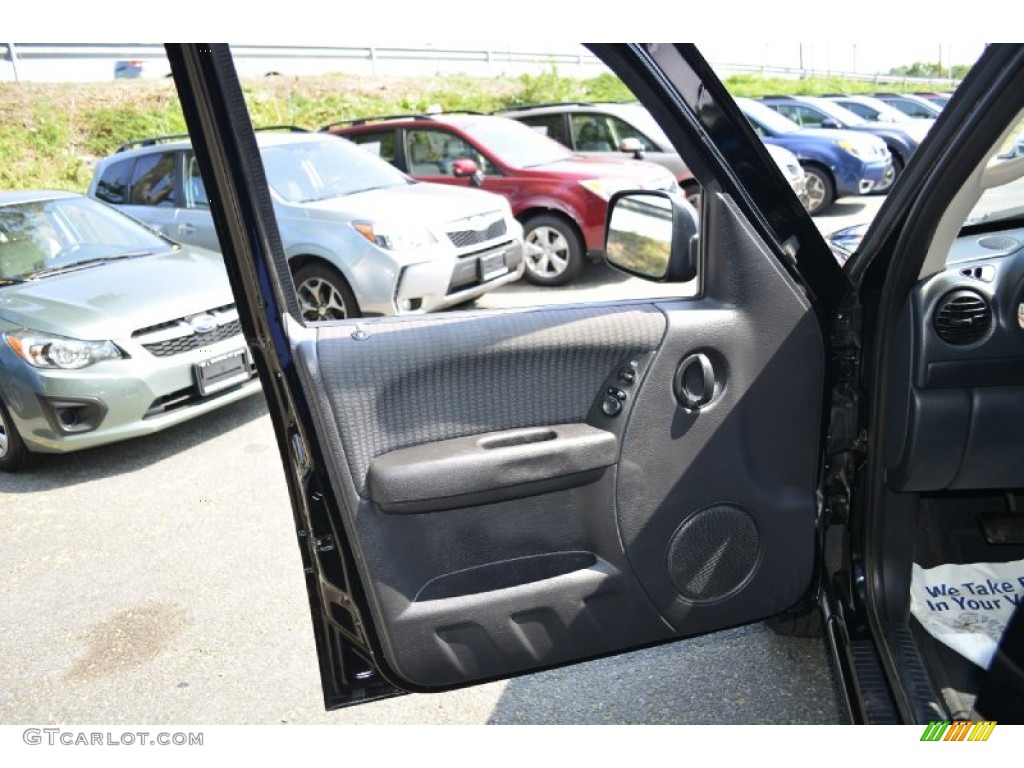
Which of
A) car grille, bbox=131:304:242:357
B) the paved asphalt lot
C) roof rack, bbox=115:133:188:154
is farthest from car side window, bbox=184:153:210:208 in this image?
the paved asphalt lot

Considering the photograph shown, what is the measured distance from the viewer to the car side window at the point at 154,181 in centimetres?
687

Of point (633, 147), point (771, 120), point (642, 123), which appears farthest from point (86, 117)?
point (771, 120)

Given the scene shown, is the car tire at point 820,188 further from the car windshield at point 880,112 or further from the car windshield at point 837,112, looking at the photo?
the car windshield at point 880,112

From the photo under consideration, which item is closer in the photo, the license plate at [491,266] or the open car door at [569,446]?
the open car door at [569,446]

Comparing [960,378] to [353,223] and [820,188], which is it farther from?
[820,188]

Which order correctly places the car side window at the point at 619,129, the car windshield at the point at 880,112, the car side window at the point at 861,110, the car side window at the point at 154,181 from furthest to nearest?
the car side window at the point at 861,110 < the car windshield at the point at 880,112 < the car side window at the point at 619,129 < the car side window at the point at 154,181

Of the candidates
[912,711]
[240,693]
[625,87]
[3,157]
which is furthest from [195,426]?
[3,157]

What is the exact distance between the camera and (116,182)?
723cm

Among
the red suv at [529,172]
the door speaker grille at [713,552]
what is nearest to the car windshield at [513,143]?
the red suv at [529,172]

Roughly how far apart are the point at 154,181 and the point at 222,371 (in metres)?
3.18

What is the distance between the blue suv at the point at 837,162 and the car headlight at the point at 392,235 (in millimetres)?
6123

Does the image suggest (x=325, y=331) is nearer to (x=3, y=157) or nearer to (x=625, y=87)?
(x=625, y=87)

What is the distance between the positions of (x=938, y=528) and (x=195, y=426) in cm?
417

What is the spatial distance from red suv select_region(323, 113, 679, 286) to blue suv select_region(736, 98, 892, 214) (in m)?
3.16
